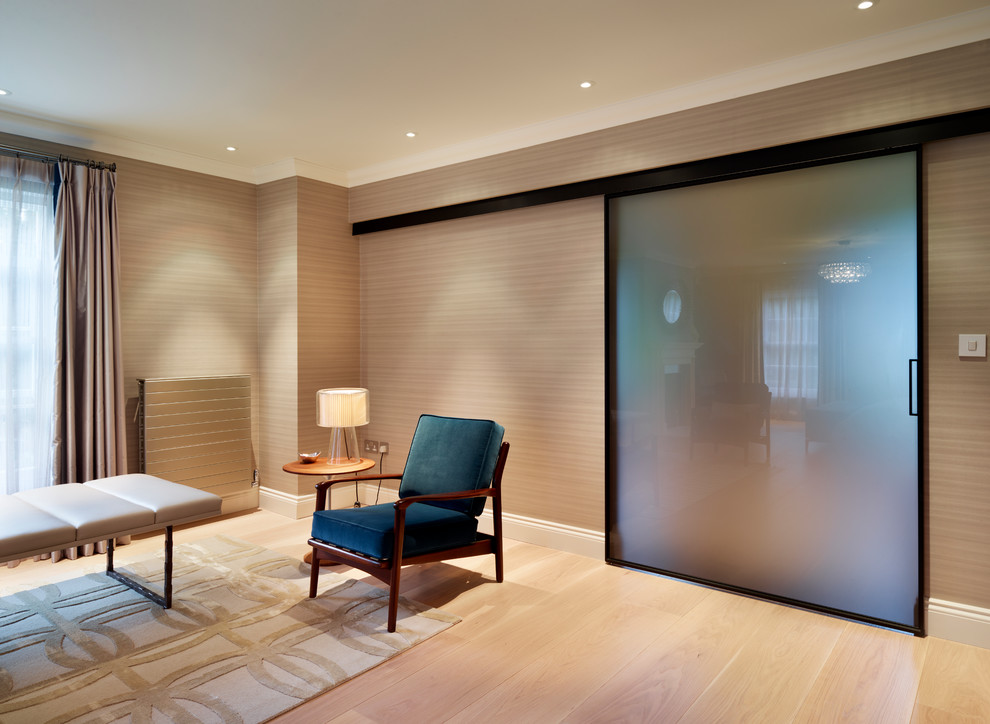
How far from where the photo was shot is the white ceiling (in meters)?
2.65

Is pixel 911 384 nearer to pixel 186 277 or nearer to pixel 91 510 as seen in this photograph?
pixel 91 510

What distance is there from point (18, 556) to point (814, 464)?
3.62 m

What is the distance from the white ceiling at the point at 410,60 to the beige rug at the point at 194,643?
2747 mm

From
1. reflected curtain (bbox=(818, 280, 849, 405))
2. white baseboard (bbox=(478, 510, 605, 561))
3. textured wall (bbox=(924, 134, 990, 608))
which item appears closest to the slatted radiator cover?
white baseboard (bbox=(478, 510, 605, 561))

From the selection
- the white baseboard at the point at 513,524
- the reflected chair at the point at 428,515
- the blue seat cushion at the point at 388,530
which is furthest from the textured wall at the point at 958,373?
the blue seat cushion at the point at 388,530

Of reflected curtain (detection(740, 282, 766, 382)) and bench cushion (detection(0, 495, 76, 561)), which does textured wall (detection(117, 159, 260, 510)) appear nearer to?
bench cushion (detection(0, 495, 76, 561))

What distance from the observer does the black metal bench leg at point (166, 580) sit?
3107mm

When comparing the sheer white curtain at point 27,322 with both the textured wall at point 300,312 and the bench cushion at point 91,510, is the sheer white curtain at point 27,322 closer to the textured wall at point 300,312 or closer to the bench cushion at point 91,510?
the bench cushion at point 91,510

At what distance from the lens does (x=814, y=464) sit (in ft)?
10.3

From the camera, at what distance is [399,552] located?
2980 mm

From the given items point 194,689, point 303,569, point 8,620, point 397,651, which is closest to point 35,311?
point 8,620

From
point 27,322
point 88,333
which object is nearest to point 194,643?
point 88,333

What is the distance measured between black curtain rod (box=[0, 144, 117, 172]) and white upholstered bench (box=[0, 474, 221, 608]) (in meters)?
2.14

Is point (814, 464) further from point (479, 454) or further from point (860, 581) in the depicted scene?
point (479, 454)
